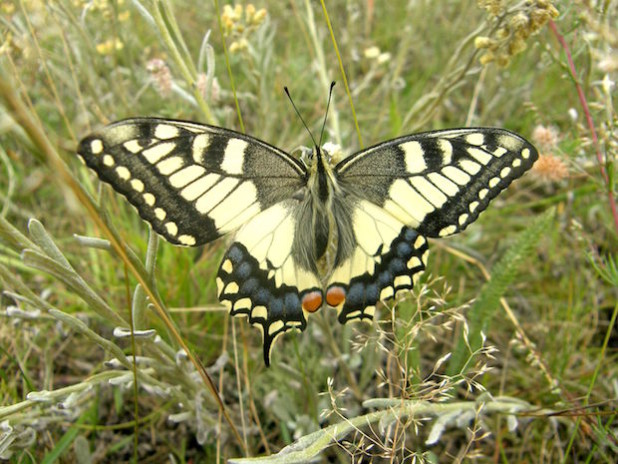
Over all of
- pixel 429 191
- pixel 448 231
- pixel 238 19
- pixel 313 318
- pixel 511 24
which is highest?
pixel 238 19

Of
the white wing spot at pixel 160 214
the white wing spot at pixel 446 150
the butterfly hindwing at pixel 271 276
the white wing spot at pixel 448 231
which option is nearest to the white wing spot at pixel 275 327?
the butterfly hindwing at pixel 271 276

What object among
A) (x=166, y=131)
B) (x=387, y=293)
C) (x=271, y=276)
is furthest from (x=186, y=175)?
(x=387, y=293)

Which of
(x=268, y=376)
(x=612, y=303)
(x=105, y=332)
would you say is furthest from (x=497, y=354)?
(x=105, y=332)

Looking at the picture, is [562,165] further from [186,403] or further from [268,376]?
[186,403]

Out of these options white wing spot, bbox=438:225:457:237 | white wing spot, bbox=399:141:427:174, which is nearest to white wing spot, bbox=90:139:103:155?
white wing spot, bbox=399:141:427:174

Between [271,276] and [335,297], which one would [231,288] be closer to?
[271,276]

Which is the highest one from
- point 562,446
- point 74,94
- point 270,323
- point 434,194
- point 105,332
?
point 74,94

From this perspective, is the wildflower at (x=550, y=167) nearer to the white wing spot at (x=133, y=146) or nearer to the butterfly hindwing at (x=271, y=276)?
the butterfly hindwing at (x=271, y=276)

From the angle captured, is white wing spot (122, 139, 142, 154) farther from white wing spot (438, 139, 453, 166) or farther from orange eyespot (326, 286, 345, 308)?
white wing spot (438, 139, 453, 166)
